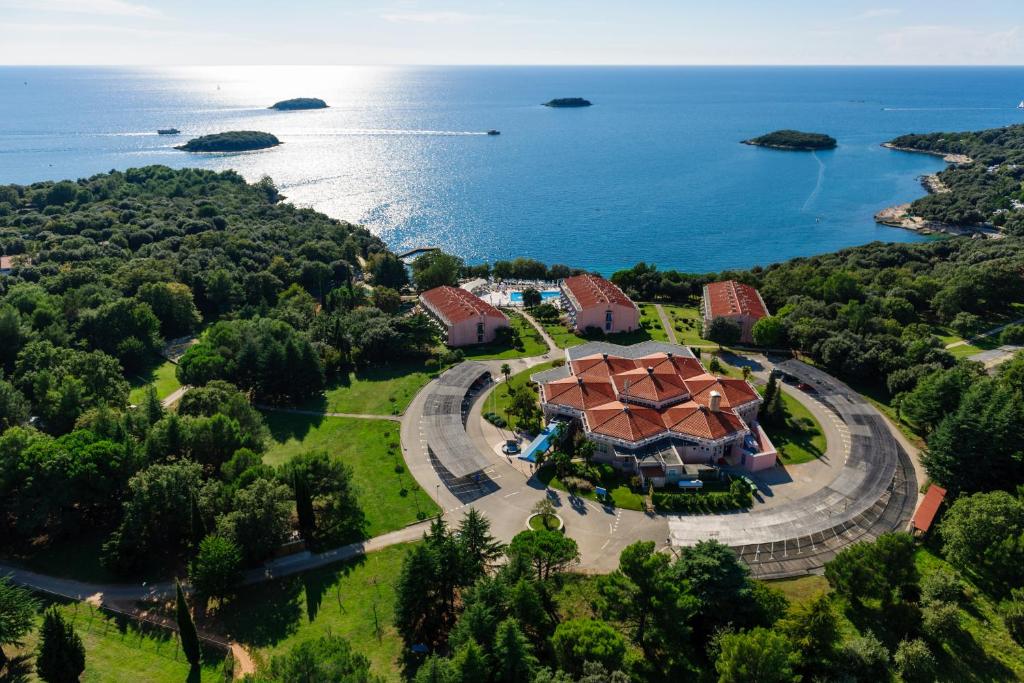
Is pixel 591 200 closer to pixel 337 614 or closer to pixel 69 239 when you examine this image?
pixel 69 239

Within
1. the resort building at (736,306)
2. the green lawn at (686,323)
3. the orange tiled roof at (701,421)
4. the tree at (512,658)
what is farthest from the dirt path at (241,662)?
the resort building at (736,306)

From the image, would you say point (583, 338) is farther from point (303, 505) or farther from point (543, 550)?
point (303, 505)

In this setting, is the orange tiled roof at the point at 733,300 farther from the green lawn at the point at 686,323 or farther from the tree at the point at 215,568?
the tree at the point at 215,568

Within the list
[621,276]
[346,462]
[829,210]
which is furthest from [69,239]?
[829,210]

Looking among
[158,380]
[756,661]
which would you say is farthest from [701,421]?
[158,380]

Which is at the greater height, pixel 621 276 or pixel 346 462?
pixel 621 276
